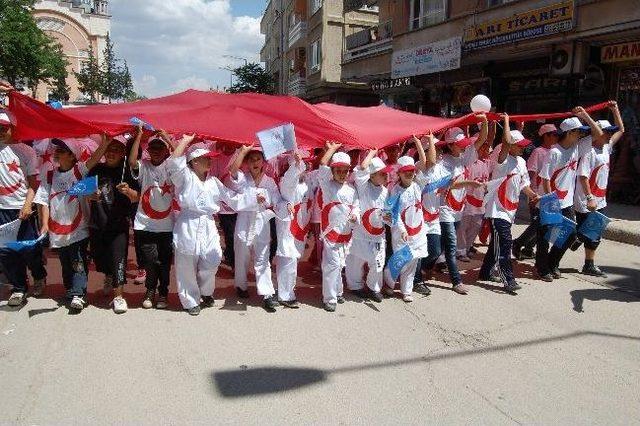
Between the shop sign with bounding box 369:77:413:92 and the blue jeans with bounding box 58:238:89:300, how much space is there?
47.6 ft

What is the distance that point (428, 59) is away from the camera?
15273mm

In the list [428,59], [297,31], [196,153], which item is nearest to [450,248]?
[196,153]

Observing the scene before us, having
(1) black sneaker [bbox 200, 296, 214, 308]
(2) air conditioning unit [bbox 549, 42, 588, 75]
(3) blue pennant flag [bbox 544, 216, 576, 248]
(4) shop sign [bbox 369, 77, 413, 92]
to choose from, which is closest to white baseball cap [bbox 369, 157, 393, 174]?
(1) black sneaker [bbox 200, 296, 214, 308]

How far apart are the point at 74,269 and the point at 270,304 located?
1761 millimetres

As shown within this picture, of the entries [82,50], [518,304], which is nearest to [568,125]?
[518,304]

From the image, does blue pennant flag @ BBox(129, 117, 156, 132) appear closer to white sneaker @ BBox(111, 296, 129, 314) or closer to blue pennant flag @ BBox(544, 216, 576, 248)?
white sneaker @ BBox(111, 296, 129, 314)

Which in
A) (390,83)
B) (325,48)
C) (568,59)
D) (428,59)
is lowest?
(568,59)

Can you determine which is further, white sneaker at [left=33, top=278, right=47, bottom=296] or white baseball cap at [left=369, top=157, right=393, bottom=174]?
white baseball cap at [left=369, top=157, right=393, bottom=174]

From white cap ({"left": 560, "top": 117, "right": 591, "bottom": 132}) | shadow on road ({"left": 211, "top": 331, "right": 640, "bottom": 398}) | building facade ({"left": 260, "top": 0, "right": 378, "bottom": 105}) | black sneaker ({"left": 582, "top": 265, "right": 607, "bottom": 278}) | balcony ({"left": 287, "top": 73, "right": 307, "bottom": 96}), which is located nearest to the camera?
shadow on road ({"left": 211, "top": 331, "right": 640, "bottom": 398})

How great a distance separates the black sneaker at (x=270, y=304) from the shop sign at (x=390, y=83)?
1396 cm

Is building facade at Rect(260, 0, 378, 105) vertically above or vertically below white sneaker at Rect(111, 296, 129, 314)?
above

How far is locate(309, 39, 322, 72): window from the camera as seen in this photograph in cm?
2683

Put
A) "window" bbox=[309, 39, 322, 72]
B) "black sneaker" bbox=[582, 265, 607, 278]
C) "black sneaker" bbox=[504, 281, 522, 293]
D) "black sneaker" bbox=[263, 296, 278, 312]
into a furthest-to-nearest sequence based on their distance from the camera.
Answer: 1. "window" bbox=[309, 39, 322, 72]
2. "black sneaker" bbox=[582, 265, 607, 278]
3. "black sneaker" bbox=[504, 281, 522, 293]
4. "black sneaker" bbox=[263, 296, 278, 312]

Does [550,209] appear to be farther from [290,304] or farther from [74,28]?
[74,28]
